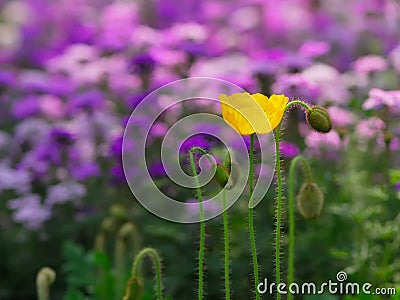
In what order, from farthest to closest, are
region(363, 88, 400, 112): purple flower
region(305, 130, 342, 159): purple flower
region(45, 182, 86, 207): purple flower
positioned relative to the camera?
region(45, 182, 86, 207): purple flower
region(305, 130, 342, 159): purple flower
region(363, 88, 400, 112): purple flower

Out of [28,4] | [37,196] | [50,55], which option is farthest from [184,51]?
[28,4]

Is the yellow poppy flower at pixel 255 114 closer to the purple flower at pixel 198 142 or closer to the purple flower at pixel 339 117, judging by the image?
the purple flower at pixel 198 142

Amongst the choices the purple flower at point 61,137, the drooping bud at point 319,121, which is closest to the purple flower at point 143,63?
the purple flower at point 61,137

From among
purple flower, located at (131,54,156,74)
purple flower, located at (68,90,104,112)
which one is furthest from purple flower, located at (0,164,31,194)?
purple flower, located at (131,54,156,74)

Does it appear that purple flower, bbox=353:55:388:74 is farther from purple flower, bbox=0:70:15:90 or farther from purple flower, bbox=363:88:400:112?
purple flower, bbox=0:70:15:90

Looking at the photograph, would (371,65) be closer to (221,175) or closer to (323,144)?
(323,144)

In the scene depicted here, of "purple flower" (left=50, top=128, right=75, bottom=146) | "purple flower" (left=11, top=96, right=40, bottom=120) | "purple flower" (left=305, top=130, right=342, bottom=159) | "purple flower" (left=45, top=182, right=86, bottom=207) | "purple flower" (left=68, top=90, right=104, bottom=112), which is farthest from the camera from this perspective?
"purple flower" (left=11, top=96, right=40, bottom=120)

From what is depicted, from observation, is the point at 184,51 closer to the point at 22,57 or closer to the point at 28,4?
the point at 22,57
